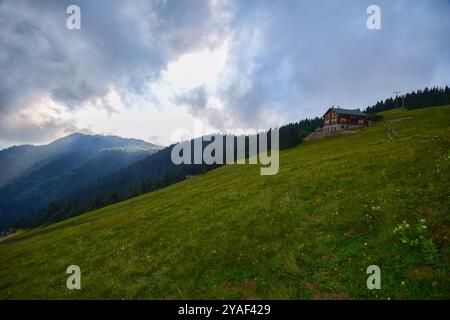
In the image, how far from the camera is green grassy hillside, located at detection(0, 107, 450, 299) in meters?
12.4

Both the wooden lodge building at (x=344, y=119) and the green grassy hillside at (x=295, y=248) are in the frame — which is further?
the wooden lodge building at (x=344, y=119)

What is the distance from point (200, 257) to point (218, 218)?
7324 millimetres

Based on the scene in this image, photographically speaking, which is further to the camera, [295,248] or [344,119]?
[344,119]

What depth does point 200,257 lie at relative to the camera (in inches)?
706

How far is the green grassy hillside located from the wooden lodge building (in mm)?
105038

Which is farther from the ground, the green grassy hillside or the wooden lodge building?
the wooden lodge building

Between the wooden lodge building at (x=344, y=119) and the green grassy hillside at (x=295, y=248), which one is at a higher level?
the wooden lodge building at (x=344, y=119)

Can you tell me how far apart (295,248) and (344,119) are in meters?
128

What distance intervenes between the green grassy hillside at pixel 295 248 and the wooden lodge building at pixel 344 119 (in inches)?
4135

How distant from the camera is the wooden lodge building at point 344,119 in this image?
128 meters

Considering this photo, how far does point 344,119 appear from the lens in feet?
424

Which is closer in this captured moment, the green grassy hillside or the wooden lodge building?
the green grassy hillside

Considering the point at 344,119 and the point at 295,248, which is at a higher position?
the point at 344,119
